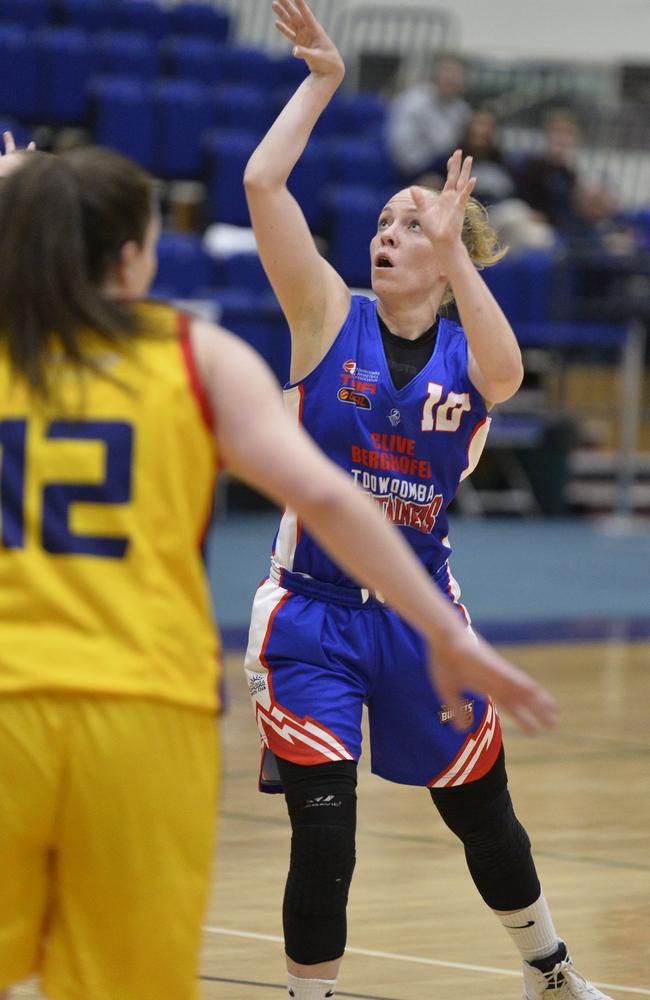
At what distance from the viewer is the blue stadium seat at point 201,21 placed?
49.5ft

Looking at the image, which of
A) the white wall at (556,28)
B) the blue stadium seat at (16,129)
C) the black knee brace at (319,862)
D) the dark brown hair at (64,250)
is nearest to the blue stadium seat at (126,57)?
the blue stadium seat at (16,129)

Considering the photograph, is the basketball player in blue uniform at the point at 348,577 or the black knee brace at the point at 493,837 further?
the black knee brace at the point at 493,837

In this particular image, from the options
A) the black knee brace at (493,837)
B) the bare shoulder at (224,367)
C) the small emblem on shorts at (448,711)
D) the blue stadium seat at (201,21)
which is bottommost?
the black knee brace at (493,837)

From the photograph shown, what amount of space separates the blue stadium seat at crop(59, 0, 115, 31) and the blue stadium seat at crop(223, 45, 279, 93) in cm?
103

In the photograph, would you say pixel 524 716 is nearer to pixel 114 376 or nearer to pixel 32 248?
pixel 114 376

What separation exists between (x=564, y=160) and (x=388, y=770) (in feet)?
38.9

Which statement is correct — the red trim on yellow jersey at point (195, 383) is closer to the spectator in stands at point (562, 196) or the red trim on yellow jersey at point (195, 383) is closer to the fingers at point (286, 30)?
the fingers at point (286, 30)

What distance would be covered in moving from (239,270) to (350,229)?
102 cm

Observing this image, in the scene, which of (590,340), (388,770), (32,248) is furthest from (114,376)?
(590,340)

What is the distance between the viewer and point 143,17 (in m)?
14.7

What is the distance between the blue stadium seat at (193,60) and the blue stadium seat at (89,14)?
20.8 inches

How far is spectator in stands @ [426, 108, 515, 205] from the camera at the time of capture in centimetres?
1388

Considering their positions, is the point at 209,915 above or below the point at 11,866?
below

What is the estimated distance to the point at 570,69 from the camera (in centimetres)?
1741
